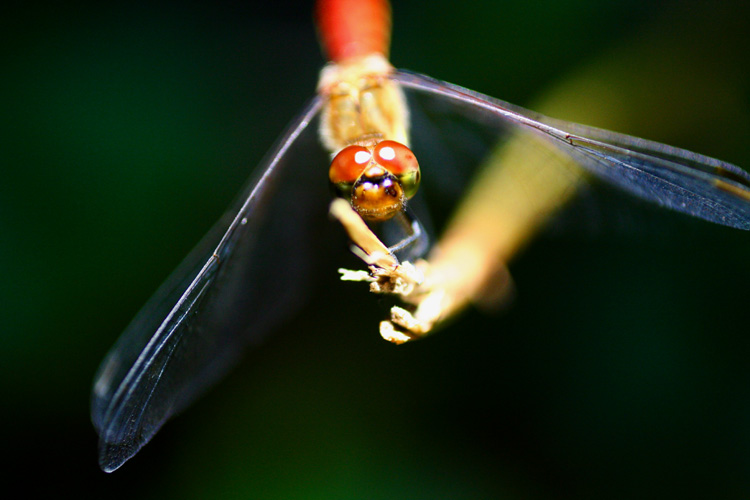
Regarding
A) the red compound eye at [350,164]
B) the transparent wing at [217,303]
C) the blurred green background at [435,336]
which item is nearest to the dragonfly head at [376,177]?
the red compound eye at [350,164]

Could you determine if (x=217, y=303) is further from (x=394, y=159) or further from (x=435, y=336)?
(x=435, y=336)

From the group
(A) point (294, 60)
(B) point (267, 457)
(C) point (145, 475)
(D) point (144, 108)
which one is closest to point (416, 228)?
(B) point (267, 457)

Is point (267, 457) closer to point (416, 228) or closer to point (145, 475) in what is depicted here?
point (145, 475)

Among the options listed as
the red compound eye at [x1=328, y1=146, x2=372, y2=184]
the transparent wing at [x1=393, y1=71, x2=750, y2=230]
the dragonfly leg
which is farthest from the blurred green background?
the red compound eye at [x1=328, y1=146, x2=372, y2=184]

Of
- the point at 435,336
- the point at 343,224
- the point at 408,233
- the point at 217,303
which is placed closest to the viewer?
the point at 343,224

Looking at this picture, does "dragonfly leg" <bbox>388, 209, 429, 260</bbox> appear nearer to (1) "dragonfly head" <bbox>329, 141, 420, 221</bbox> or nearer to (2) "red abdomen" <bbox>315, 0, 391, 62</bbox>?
(1) "dragonfly head" <bbox>329, 141, 420, 221</bbox>

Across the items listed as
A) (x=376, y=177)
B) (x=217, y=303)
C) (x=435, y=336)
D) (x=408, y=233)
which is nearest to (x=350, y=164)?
(x=376, y=177)
